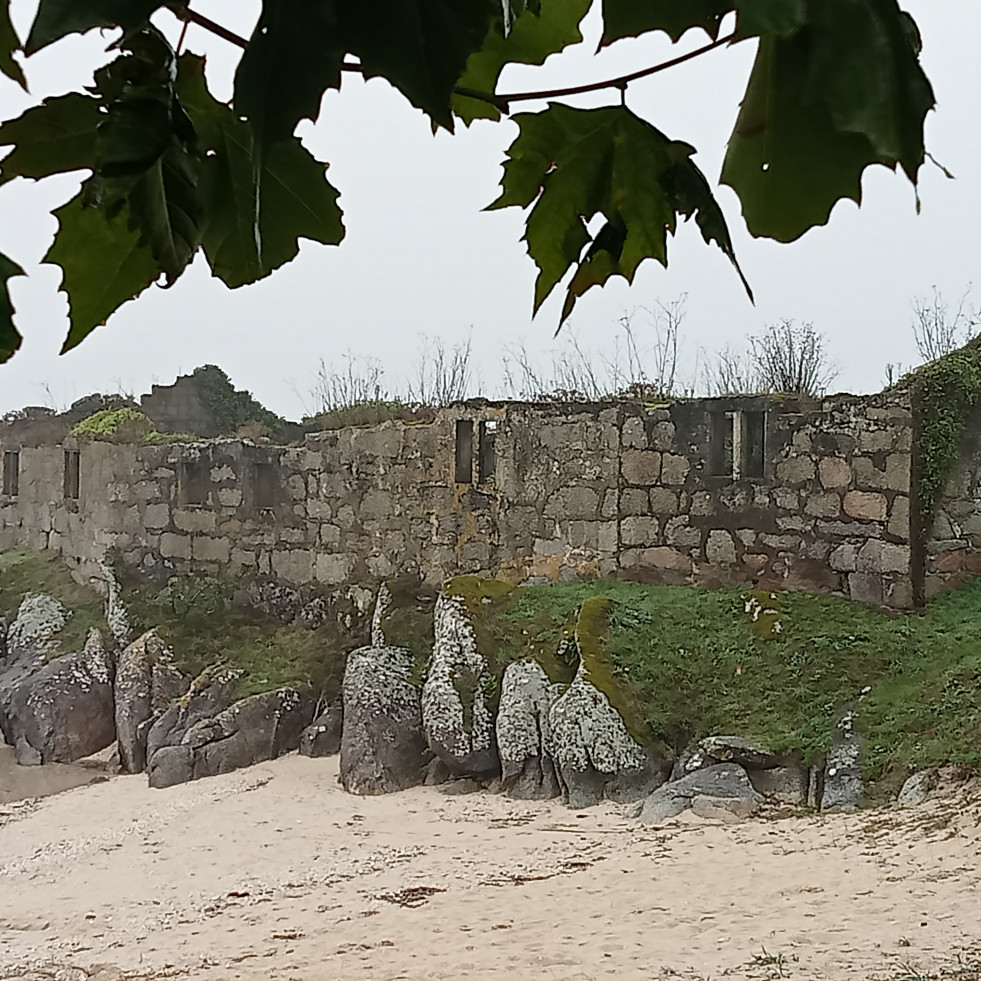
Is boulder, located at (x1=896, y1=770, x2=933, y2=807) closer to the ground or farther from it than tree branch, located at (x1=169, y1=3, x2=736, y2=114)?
closer to the ground

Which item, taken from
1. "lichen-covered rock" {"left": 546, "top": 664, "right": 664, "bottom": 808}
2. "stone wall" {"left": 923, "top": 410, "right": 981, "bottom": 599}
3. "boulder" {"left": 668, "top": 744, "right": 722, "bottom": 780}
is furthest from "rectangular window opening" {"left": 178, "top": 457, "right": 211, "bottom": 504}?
"stone wall" {"left": 923, "top": 410, "right": 981, "bottom": 599}

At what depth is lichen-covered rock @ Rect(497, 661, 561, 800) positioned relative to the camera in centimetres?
593

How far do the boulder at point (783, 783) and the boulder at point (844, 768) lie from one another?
0.10 m

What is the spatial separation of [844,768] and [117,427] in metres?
7.60

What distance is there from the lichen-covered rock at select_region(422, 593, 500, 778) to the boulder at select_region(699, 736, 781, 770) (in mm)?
1295

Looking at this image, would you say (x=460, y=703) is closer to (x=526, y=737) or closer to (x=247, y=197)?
(x=526, y=737)

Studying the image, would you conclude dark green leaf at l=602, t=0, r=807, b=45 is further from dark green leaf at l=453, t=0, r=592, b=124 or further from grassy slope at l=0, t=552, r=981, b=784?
grassy slope at l=0, t=552, r=981, b=784

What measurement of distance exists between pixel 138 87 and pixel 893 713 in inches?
208

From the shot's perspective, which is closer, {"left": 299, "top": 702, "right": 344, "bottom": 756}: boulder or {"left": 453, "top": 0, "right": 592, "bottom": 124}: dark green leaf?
{"left": 453, "top": 0, "right": 592, "bottom": 124}: dark green leaf

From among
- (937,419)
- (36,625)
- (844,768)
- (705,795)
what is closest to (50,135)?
(705,795)

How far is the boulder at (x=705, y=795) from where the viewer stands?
16.7 feet

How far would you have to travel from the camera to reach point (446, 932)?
13.7 feet

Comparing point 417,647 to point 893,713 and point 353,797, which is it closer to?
point 353,797

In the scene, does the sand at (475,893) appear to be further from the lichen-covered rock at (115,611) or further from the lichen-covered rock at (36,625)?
the lichen-covered rock at (36,625)
